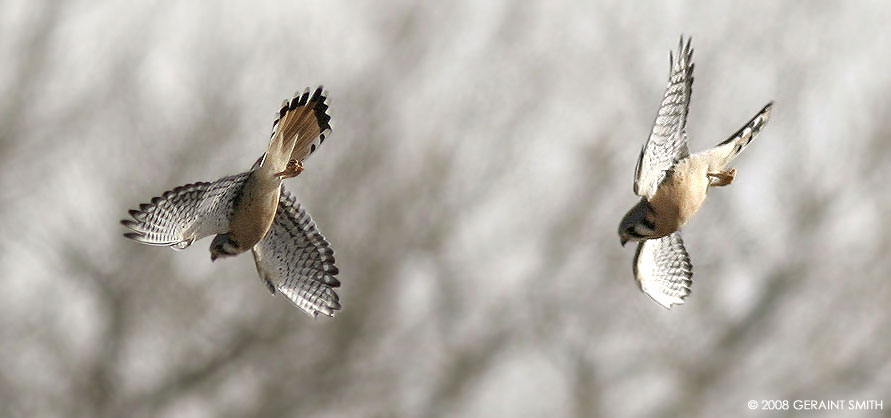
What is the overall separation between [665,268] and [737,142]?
0.51 meters

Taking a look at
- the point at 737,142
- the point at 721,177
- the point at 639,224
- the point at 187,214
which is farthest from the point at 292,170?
the point at 737,142

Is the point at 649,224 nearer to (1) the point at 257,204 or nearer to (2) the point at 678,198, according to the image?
(2) the point at 678,198

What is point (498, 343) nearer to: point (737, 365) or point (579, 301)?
point (579, 301)

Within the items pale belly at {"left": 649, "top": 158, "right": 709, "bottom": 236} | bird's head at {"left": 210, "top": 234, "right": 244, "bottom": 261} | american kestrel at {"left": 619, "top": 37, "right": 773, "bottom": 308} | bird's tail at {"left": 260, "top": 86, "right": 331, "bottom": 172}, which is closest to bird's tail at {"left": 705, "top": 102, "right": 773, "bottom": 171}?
american kestrel at {"left": 619, "top": 37, "right": 773, "bottom": 308}

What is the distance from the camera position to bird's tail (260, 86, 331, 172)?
11.7 feet

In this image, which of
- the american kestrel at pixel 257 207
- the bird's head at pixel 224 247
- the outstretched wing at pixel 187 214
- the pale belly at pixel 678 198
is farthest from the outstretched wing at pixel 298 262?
the pale belly at pixel 678 198

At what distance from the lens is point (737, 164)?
48.6 feet

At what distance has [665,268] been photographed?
4477 millimetres

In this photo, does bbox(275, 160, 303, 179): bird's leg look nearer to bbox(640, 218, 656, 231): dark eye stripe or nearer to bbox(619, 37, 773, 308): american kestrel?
bbox(619, 37, 773, 308): american kestrel

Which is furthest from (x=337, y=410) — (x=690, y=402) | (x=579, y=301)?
(x=690, y=402)

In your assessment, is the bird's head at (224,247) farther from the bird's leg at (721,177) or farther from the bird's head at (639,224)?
the bird's leg at (721,177)

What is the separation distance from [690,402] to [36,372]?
7.88 meters

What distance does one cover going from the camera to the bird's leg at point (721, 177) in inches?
154

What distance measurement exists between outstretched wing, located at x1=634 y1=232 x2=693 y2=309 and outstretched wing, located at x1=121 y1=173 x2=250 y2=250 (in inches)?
50.6
